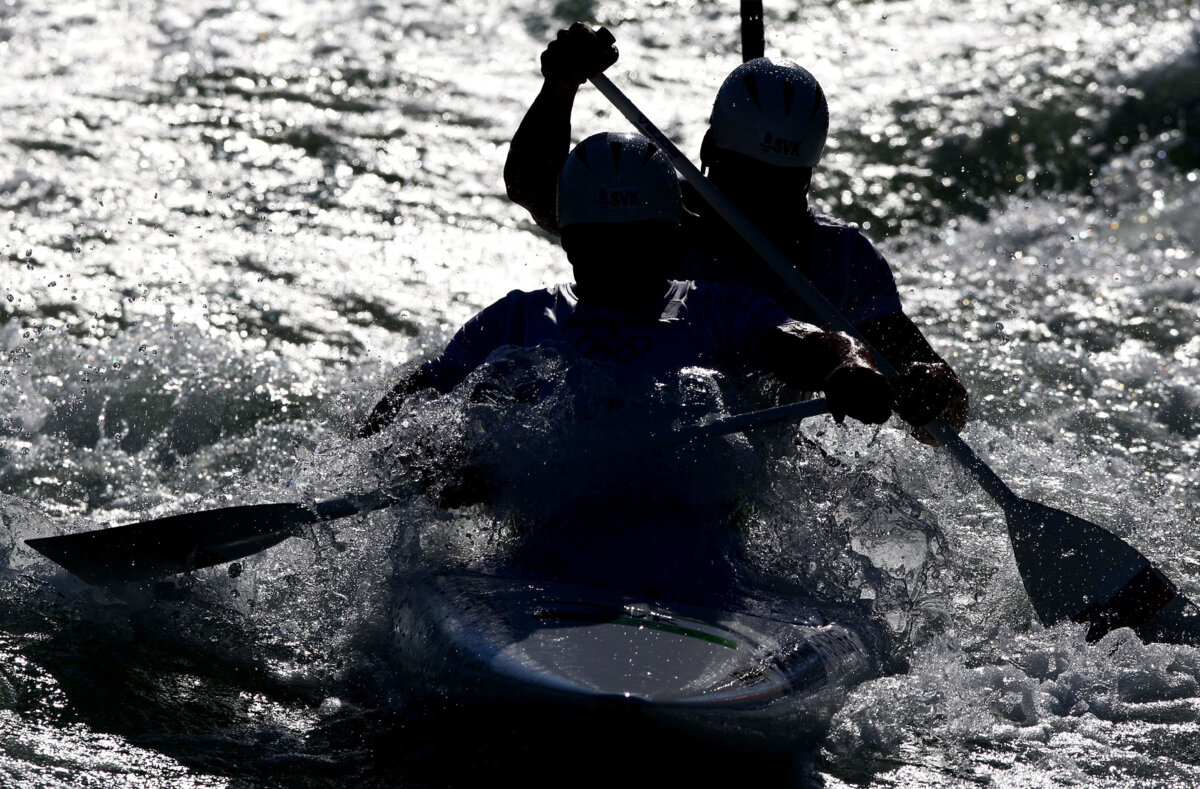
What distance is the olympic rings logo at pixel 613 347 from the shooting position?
4109 millimetres

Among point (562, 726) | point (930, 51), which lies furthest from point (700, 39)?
point (562, 726)

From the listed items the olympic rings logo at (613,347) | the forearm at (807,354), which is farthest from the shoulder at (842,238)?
the olympic rings logo at (613,347)

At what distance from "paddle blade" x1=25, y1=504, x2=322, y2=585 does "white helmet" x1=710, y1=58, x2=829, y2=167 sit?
6.31ft

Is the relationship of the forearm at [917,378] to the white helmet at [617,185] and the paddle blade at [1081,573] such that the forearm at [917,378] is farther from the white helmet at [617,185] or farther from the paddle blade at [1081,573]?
the white helmet at [617,185]

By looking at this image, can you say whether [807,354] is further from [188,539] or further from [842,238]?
[188,539]

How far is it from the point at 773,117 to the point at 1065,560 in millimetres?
1781

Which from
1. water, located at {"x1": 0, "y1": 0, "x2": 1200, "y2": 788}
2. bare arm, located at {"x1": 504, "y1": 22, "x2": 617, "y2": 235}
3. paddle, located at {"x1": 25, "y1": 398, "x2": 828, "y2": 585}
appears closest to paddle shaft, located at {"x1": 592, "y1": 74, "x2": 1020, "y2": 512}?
water, located at {"x1": 0, "y1": 0, "x2": 1200, "y2": 788}

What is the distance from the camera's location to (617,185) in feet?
13.5

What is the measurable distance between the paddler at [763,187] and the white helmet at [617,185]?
1.63 feet

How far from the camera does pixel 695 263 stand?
5000mm

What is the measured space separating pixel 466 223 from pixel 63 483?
13.5 ft

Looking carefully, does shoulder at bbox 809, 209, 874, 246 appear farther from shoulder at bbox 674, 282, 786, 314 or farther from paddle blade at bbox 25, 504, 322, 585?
paddle blade at bbox 25, 504, 322, 585

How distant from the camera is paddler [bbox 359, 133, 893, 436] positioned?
4.10 metres

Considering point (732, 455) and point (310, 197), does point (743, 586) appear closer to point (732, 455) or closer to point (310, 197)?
point (732, 455)
